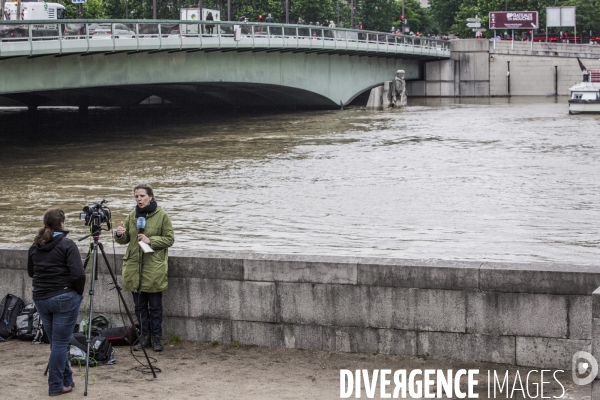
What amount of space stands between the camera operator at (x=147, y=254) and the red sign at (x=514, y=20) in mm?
77902

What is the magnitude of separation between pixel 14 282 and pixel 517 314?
4.35 meters

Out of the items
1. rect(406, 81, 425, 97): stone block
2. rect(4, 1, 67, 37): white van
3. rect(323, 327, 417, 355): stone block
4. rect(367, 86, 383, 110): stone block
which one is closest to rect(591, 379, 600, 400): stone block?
rect(323, 327, 417, 355): stone block

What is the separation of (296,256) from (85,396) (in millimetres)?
2059

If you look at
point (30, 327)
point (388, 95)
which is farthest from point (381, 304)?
point (388, 95)

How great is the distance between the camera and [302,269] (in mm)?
7996

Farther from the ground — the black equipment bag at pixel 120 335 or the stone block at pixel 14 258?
the stone block at pixel 14 258

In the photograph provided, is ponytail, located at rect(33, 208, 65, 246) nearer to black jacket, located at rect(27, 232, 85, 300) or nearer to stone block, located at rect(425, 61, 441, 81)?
black jacket, located at rect(27, 232, 85, 300)

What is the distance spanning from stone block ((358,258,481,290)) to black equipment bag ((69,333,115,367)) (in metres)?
2.05

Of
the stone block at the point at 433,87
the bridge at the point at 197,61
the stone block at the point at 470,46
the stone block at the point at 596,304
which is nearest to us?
the stone block at the point at 596,304

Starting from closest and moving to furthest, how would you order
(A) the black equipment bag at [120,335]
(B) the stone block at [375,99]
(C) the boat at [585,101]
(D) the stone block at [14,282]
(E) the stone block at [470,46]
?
1. (A) the black equipment bag at [120,335]
2. (D) the stone block at [14,282]
3. (C) the boat at [585,101]
4. (B) the stone block at [375,99]
5. (E) the stone block at [470,46]

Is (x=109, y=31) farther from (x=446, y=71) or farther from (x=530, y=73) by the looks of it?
(x=530, y=73)

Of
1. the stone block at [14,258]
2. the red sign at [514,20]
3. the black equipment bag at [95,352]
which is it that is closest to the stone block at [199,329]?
the black equipment bag at [95,352]

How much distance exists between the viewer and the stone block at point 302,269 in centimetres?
789

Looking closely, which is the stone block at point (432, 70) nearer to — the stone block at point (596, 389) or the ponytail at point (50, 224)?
the ponytail at point (50, 224)
